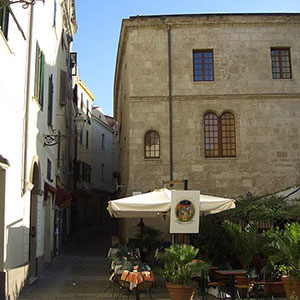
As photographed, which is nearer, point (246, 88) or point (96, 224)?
point (246, 88)

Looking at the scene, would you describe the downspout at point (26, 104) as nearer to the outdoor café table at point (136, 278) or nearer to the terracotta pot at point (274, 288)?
the outdoor café table at point (136, 278)

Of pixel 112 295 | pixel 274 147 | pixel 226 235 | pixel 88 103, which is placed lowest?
pixel 112 295

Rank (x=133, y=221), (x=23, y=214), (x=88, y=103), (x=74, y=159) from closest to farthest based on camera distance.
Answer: (x=23, y=214) → (x=133, y=221) → (x=74, y=159) → (x=88, y=103)

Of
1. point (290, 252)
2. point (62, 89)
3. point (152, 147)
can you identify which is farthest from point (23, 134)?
point (62, 89)

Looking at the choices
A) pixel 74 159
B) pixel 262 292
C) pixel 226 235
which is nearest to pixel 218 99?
pixel 226 235

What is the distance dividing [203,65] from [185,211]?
1184 centimetres

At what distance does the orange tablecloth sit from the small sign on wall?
1.19 meters

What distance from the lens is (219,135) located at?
19531 mm

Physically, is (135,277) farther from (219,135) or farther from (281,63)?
(281,63)

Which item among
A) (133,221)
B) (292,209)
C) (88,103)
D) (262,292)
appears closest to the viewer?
(262,292)

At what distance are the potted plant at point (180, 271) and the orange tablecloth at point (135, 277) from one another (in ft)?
2.47

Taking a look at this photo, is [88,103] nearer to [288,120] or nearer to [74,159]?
[74,159]

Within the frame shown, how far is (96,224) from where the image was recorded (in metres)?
42.9

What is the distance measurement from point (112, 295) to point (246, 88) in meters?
11.9
